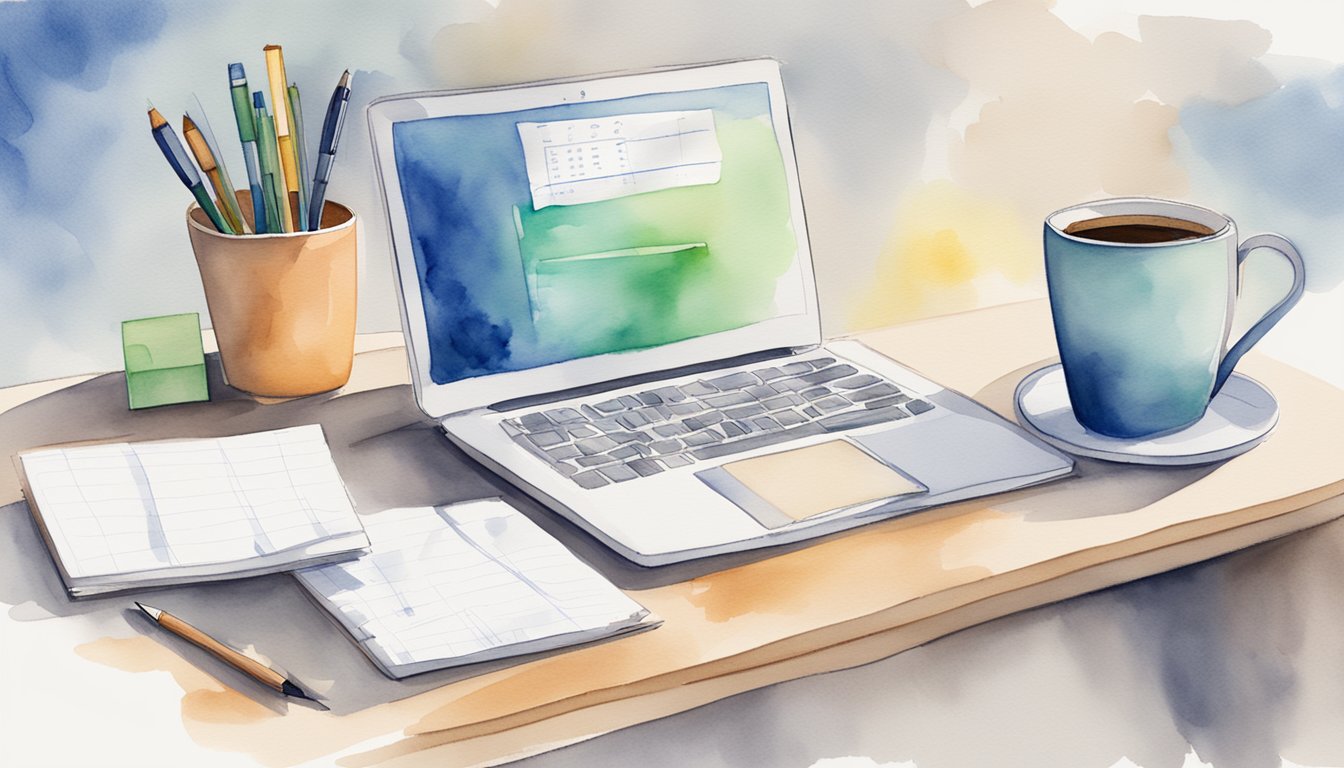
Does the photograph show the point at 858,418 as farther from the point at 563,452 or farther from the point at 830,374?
the point at 563,452

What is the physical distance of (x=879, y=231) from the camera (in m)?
1.24

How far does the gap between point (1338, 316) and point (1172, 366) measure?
67cm

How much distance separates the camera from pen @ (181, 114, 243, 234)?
0.86 m

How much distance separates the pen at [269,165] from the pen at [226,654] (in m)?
0.32

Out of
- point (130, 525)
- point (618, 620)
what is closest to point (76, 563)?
point (130, 525)

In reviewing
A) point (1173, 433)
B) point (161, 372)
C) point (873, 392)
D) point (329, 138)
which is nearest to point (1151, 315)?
point (1173, 433)

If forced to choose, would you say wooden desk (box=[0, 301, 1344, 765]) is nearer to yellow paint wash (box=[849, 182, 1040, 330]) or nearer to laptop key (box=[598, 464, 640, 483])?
laptop key (box=[598, 464, 640, 483])

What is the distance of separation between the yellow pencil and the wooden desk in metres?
0.15

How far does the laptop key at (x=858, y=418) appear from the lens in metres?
0.83

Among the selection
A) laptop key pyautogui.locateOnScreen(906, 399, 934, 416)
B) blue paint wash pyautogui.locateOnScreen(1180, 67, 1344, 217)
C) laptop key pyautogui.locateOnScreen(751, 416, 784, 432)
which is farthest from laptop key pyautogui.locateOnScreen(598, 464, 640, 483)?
blue paint wash pyautogui.locateOnScreen(1180, 67, 1344, 217)

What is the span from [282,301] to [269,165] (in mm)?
92

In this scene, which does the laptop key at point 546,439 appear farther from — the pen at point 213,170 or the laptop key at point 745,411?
the pen at point 213,170

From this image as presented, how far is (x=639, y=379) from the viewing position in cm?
92

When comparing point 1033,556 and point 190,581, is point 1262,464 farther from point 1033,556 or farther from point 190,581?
point 190,581
